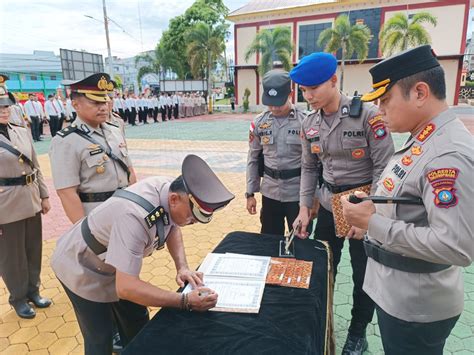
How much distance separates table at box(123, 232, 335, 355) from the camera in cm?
127

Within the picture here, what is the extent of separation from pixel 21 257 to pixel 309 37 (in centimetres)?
2773

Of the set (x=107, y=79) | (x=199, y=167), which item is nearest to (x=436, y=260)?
(x=199, y=167)

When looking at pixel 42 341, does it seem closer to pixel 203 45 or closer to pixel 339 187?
pixel 339 187

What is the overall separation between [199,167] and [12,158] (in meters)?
1.91

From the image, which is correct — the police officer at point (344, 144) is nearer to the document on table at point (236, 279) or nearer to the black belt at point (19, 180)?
the document on table at point (236, 279)

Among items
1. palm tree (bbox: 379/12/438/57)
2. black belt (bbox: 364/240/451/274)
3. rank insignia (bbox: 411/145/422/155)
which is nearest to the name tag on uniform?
black belt (bbox: 364/240/451/274)

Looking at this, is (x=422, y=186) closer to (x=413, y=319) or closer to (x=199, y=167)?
(x=413, y=319)

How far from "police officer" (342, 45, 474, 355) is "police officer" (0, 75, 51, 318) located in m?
2.50

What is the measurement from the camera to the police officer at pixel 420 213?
1.14m

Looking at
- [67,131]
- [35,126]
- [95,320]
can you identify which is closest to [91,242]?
[95,320]

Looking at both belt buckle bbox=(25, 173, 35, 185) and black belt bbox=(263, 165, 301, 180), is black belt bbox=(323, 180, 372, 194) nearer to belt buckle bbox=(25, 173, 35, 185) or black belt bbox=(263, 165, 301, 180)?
black belt bbox=(263, 165, 301, 180)

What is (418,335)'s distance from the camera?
1.39m

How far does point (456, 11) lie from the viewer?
22.5 metres

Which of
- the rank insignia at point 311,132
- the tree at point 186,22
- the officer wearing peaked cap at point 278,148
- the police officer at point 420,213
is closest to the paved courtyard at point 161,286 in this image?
the officer wearing peaked cap at point 278,148
